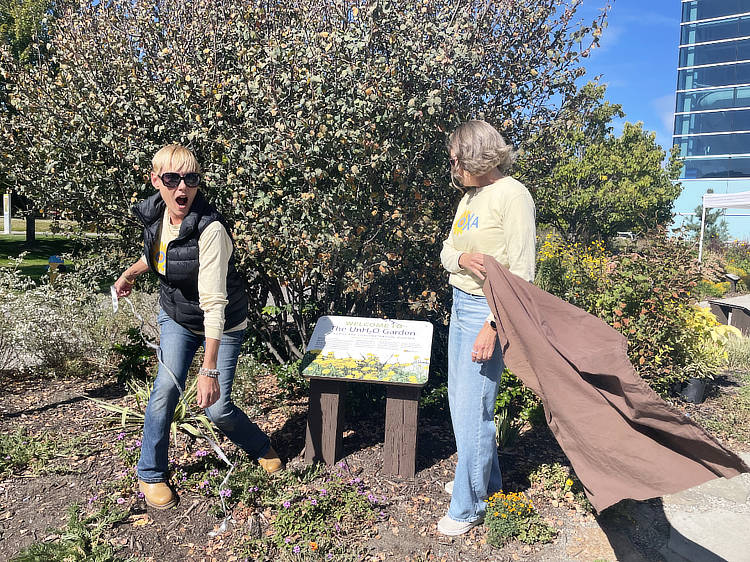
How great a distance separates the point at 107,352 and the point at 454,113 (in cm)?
386

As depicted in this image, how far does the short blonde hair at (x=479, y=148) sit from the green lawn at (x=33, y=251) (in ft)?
38.0

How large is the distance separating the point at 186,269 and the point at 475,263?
146 centimetres

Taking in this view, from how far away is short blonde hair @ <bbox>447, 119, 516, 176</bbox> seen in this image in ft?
8.90

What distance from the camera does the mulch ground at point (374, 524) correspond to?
9.61 feet

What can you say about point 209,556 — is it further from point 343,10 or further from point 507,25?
point 507,25

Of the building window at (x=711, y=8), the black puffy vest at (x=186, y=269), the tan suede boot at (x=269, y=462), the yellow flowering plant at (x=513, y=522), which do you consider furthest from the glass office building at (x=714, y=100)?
the black puffy vest at (x=186, y=269)

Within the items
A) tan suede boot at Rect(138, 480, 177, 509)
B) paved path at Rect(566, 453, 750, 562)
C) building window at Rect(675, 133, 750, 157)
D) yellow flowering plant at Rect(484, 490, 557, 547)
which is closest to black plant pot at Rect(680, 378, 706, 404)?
paved path at Rect(566, 453, 750, 562)

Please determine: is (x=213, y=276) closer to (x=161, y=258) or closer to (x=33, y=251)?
(x=161, y=258)

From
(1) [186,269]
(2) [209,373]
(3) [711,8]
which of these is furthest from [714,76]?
(2) [209,373]

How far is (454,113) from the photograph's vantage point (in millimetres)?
3812

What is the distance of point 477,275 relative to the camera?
2.76 m

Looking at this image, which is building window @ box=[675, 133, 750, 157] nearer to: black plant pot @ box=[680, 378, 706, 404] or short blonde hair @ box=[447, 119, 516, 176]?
black plant pot @ box=[680, 378, 706, 404]

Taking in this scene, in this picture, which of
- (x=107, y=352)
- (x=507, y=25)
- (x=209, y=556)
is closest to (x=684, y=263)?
(x=507, y=25)

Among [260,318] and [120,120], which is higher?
[120,120]
